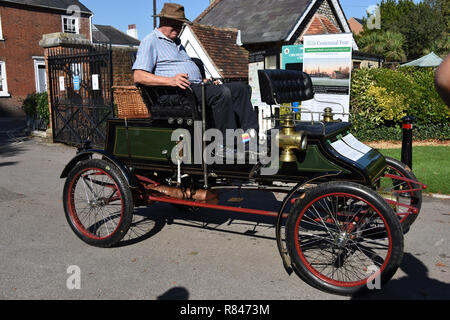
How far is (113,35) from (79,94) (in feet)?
111

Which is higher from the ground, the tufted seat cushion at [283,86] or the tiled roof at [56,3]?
the tiled roof at [56,3]

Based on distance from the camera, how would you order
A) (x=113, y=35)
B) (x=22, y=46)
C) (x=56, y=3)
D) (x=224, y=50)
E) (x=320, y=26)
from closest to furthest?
(x=224, y=50) → (x=320, y=26) → (x=22, y=46) → (x=56, y=3) → (x=113, y=35)

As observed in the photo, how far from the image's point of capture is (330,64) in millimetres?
10172

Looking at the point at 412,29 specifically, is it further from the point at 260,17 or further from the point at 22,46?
the point at 22,46

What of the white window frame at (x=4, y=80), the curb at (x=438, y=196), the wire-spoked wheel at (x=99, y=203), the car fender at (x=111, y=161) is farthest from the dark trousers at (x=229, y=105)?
the white window frame at (x=4, y=80)

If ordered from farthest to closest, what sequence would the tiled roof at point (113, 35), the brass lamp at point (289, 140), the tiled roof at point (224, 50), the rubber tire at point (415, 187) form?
1. the tiled roof at point (113, 35)
2. the tiled roof at point (224, 50)
3. the rubber tire at point (415, 187)
4. the brass lamp at point (289, 140)

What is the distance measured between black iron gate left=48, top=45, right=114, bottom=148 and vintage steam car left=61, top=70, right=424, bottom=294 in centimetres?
614

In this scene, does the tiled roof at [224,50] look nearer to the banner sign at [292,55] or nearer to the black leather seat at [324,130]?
the banner sign at [292,55]

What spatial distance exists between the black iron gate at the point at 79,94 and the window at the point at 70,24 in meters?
20.4

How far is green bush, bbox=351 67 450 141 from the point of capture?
444 inches

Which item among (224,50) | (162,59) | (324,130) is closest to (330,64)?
(162,59)

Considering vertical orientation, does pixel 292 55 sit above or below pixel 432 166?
above

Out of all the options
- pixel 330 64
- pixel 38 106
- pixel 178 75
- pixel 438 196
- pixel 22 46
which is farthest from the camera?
pixel 22 46

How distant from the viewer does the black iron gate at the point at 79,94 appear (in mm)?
10625
